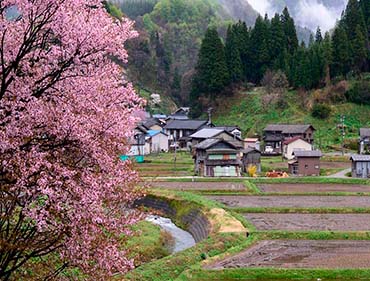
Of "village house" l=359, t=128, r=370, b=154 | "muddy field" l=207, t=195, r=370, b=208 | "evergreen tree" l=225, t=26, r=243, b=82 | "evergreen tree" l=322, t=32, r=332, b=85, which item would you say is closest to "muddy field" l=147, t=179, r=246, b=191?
"muddy field" l=207, t=195, r=370, b=208

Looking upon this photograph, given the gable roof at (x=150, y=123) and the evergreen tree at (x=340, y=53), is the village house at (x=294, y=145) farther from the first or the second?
the gable roof at (x=150, y=123)

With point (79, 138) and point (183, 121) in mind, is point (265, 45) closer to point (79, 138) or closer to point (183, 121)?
point (183, 121)

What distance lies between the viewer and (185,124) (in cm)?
7169

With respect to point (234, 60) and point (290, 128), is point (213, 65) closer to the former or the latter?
point (234, 60)

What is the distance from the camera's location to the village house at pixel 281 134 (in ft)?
199

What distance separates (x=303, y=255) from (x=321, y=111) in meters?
48.7

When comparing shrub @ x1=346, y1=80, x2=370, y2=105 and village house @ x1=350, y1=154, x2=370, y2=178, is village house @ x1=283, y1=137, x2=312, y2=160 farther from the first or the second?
shrub @ x1=346, y1=80, x2=370, y2=105

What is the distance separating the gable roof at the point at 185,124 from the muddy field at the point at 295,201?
3529 centimetres

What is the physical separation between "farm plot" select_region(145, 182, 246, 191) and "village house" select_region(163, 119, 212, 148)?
28089mm

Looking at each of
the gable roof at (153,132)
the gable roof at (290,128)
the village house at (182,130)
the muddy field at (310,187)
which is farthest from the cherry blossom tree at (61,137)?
the village house at (182,130)

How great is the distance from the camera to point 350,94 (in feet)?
224

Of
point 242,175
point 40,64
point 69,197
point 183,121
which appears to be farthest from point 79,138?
point 183,121

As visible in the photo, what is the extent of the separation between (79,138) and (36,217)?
1303 mm

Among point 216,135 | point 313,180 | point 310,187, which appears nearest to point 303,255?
point 310,187
